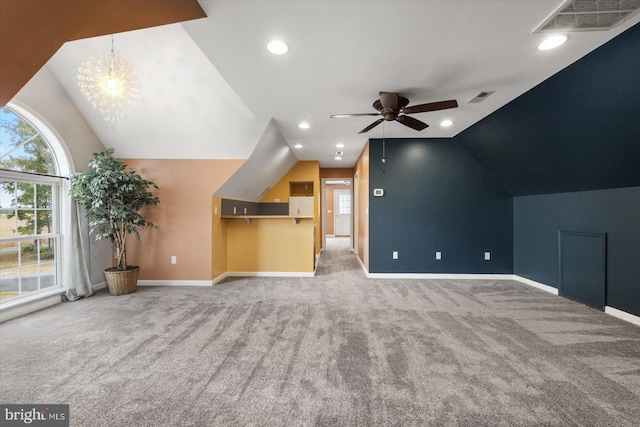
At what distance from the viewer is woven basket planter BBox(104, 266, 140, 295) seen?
383 centimetres

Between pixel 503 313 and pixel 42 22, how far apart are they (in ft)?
14.5

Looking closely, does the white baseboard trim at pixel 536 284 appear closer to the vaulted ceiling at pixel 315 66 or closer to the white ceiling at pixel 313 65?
the vaulted ceiling at pixel 315 66

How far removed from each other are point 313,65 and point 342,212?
9462mm

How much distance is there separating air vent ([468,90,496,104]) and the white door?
27.5 ft

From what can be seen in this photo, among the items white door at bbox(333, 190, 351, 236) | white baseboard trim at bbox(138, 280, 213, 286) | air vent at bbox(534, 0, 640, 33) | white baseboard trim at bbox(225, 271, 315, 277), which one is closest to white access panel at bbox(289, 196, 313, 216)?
white baseboard trim at bbox(225, 271, 315, 277)

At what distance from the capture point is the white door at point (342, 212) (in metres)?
11.5

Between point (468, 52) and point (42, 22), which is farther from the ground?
point (468, 52)

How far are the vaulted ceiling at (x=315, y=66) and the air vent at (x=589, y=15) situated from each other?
69 mm

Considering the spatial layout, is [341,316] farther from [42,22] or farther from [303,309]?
[42,22]

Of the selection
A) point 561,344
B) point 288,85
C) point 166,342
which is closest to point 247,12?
point 288,85

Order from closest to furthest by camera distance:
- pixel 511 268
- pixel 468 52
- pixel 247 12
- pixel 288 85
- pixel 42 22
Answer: pixel 42 22, pixel 247 12, pixel 468 52, pixel 288 85, pixel 511 268

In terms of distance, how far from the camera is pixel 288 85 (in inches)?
107

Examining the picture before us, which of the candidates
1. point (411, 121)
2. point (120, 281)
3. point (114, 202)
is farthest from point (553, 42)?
point (120, 281)

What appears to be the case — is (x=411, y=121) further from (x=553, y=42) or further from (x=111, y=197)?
(x=111, y=197)
